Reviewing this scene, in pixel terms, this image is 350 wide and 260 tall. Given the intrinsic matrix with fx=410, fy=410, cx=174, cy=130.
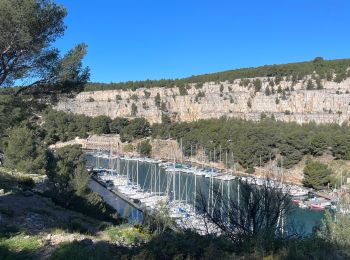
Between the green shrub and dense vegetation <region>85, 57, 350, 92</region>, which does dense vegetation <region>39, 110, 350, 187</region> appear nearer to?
the green shrub

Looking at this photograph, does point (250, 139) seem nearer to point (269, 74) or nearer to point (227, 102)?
point (227, 102)

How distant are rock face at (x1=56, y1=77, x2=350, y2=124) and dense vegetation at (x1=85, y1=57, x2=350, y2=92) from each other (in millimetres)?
1546

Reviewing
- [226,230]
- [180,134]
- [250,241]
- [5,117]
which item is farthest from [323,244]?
[180,134]

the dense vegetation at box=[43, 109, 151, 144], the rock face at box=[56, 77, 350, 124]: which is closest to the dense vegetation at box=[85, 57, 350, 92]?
the rock face at box=[56, 77, 350, 124]

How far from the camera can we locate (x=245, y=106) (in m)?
80.8

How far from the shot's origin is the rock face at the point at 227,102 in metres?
69.9

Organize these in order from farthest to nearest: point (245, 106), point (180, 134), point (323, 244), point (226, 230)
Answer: point (245, 106) < point (180, 134) < point (226, 230) < point (323, 244)

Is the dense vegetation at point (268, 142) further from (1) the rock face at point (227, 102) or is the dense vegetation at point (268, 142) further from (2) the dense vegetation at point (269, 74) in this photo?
(2) the dense vegetation at point (269, 74)

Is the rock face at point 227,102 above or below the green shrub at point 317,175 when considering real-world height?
above

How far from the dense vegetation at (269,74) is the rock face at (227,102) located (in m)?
1.55

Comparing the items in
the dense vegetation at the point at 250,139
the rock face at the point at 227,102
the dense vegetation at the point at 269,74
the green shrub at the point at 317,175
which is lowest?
the green shrub at the point at 317,175

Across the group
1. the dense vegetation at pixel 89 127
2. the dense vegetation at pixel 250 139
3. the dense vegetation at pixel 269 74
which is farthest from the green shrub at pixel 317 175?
the dense vegetation at pixel 269 74

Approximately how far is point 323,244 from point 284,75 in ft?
270

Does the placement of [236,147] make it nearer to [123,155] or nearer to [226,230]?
[123,155]
